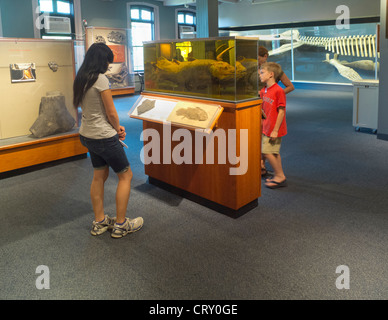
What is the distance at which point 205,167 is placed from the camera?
361 centimetres

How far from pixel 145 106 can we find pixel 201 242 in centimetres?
164

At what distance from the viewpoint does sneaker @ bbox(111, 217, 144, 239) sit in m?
3.12

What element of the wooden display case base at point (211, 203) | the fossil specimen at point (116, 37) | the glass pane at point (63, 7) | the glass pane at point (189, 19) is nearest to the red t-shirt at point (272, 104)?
the wooden display case base at point (211, 203)

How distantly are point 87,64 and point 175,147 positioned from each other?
1394mm

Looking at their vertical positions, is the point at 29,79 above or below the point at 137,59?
below

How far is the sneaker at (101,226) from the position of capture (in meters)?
3.19

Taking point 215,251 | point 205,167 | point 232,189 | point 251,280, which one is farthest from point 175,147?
point 251,280

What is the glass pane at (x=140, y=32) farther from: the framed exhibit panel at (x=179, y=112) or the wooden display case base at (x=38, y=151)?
the framed exhibit panel at (x=179, y=112)

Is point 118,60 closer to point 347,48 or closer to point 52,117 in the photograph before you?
point 52,117

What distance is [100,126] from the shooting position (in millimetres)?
2854

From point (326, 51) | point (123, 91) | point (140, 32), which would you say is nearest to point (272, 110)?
point (123, 91)

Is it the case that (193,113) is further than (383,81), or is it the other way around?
(383,81)
